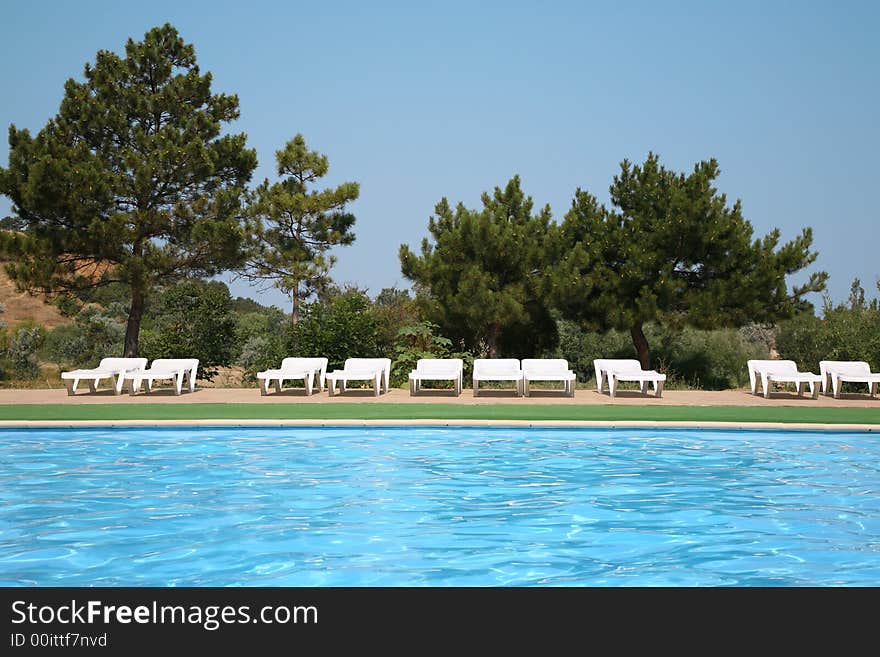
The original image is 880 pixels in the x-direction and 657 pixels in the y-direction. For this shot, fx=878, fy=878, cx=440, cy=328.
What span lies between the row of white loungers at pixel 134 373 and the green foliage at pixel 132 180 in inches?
163

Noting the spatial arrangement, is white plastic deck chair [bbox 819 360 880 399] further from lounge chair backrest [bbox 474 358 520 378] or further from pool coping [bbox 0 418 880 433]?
lounge chair backrest [bbox 474 358 520 378]

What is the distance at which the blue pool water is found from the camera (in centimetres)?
569

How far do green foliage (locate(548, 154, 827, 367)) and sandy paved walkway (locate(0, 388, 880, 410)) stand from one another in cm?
334

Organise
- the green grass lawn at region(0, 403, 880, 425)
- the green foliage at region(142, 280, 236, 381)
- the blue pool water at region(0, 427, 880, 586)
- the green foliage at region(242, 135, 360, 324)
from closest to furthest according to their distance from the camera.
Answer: the blue pool water at region(0, 427, 880, 586), the green grass lawn at region(0, 403, 880, 425), the green foliage at region(142, 280, 236, 381), the green foliage at region(242, 135, 360, 324)

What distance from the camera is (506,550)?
6094mm

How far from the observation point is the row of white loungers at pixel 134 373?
48.1 ft

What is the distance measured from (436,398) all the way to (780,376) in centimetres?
585

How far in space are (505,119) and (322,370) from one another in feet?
47.9

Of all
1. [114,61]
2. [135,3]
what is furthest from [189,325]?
[135,3]

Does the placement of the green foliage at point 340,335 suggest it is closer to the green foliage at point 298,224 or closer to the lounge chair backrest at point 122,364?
the lounge chair backrest at point 122,364

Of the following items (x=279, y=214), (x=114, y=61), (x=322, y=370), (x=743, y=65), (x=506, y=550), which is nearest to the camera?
(x=506, y=550)

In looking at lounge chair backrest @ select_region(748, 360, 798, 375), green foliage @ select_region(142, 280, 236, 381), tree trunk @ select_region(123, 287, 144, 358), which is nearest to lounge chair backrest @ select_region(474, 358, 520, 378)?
lounge chair backrest @ select_region(748, 360, 798, 375)

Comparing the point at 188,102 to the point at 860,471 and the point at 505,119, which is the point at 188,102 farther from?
the point at 860,471

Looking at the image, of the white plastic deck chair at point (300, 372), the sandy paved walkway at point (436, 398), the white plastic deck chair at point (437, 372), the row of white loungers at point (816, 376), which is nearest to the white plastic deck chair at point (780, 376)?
the row of white loungers at point (816, 376)
